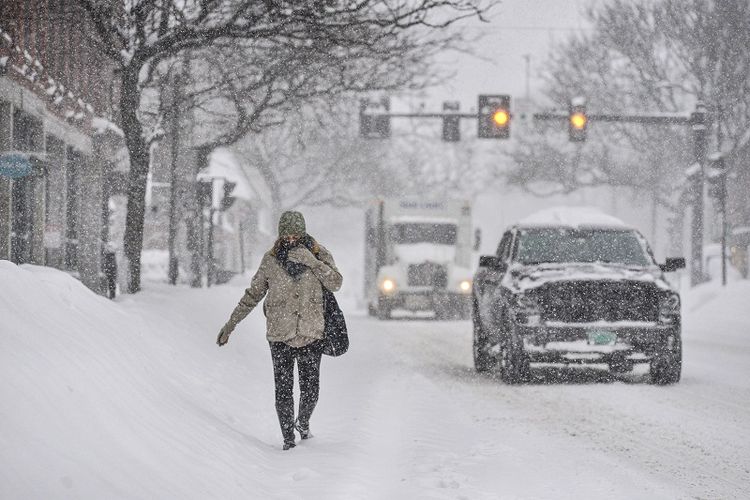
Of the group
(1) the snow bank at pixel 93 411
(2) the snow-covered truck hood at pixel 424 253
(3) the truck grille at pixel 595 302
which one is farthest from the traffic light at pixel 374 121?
(1) the snow bank at pixel 93 411

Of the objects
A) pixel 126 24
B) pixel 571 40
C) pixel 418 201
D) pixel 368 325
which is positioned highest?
pixel 571 40

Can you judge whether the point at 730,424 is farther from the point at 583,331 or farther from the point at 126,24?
the point at 126,24

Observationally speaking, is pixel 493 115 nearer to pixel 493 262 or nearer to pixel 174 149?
pixel 174 149

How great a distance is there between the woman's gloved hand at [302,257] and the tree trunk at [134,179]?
9.83 m

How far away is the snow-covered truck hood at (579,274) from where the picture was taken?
1307 centimetres

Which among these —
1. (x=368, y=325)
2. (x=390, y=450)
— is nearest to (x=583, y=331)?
(x=390, y=450)

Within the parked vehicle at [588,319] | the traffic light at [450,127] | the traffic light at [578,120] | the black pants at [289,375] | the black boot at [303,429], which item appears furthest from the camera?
the traffic light at [450,127]

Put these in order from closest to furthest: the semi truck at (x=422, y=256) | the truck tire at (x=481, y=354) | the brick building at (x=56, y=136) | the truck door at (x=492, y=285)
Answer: the truck door at (x=492, y=285) < the truck tire at (x=481, y=354) < the brick building at (x=56, y=136) < the semi truck at (x=422, y=256)

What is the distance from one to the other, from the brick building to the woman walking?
16.0ft

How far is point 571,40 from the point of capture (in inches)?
1649

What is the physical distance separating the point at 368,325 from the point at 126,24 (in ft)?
39.5

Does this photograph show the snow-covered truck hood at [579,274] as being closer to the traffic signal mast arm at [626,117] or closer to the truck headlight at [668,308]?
the truck headlight at [668,308]

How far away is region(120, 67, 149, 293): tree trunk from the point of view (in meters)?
17.6

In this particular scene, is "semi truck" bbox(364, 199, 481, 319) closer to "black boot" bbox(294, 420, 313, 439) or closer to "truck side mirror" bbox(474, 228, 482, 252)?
"truck side mirror" bbox(474, 228, 482, 252)
